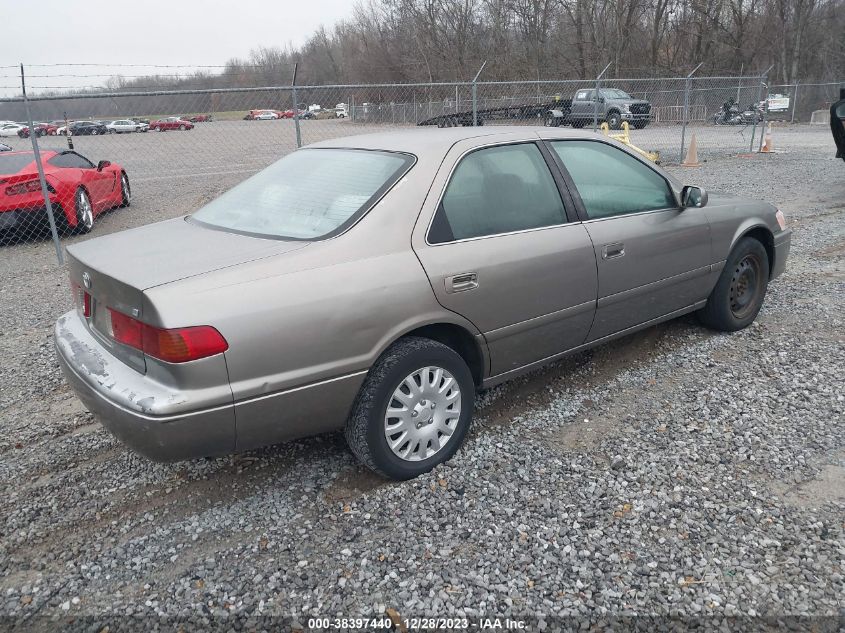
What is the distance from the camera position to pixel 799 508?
2775 millimetres

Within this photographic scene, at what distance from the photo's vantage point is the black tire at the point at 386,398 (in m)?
2.82

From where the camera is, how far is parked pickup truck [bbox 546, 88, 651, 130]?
1939 cm

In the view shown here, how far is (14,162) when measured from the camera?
867cm

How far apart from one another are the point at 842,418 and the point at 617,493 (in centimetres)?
152

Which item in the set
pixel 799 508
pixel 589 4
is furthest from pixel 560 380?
pixel 589 4

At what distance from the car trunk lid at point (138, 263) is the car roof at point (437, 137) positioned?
893 mm

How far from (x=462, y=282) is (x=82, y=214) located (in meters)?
8.03

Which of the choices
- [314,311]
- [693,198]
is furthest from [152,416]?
[693,198]

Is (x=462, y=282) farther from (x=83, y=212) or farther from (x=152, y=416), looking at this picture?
(x=83, y=212)

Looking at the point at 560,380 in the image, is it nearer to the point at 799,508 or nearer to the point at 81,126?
the point at 799,508

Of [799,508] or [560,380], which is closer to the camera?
[799,508]

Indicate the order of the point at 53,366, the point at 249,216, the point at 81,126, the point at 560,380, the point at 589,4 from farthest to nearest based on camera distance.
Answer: the point at 589,4, the point at 81,126, the point at 53,366, the point at 560,380, the point at 249,216

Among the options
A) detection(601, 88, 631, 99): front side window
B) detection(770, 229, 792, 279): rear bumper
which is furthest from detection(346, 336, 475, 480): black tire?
detection(601, 88, 631, 99): front side window

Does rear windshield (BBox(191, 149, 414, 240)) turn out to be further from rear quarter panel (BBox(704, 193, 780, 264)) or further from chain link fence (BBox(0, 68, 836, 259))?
chain link fence (BBox(0, 68, 836, 259))
